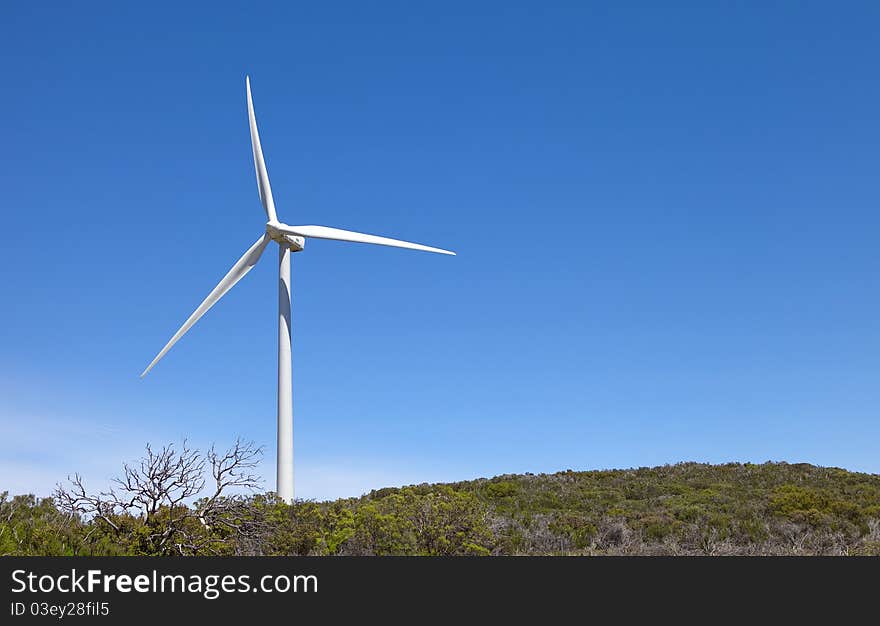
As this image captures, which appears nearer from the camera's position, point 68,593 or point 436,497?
point 68,593

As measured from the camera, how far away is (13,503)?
2089cm

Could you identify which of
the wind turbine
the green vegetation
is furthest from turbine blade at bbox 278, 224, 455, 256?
the green vegetation

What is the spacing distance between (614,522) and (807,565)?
14307 mm

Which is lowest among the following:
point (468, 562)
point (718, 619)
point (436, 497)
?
point (718, 619)

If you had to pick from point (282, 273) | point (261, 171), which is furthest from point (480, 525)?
point (261, 171)

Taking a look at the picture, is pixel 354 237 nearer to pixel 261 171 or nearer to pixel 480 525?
pixel 261 171

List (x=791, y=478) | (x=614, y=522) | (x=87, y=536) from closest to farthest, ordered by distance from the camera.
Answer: (x=87, y=536) < (x=614, y=522) < (x=791, y=478)

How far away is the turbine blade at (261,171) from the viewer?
28.5 m

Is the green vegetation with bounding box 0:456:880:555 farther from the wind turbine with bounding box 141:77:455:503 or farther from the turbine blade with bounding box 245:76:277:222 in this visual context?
the turbine blade with bounding box 245:76:277:222

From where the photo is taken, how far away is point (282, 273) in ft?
90.2

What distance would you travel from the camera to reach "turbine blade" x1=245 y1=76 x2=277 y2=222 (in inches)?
1123

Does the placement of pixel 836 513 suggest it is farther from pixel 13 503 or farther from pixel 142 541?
pixel 13 503

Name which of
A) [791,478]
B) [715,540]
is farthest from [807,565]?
[791,478]

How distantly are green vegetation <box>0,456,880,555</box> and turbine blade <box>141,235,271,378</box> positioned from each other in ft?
21.0
